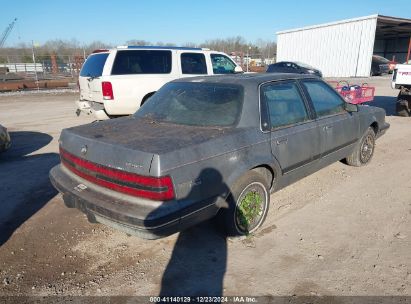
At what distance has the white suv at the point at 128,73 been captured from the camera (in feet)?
24.4

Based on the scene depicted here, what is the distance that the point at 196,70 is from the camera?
8.69 meters

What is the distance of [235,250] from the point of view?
3.22 metres

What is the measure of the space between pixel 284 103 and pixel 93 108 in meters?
5.18

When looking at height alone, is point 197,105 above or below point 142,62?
below

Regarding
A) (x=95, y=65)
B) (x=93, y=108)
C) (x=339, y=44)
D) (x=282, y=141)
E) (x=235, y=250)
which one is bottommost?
(x=235, y=250)

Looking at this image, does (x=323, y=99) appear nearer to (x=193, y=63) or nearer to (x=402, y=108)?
(x=193, y=63)

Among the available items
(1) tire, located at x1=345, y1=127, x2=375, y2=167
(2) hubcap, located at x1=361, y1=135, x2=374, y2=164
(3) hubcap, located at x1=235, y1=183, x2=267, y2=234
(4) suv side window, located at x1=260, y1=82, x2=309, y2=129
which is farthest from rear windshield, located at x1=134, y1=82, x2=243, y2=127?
(2) hubcap, located at x1=361, y1=135, x2=374, y2=164

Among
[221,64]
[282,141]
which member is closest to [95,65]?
[221,64]

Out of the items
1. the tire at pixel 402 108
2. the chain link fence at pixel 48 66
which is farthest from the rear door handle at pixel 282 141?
the chain link fence at pixel 48 66

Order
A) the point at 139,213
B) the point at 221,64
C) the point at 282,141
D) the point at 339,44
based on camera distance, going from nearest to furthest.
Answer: the point at 139,213 < the point at 282,141 < the point at 221,64 < the point at 339,44

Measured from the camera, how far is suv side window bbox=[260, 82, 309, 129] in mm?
3653

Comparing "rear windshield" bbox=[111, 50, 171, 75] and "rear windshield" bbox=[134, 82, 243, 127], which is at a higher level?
"rear windshield" bbox=[111, 50, 171, 75]

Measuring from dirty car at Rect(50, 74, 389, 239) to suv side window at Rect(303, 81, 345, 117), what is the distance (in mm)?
20

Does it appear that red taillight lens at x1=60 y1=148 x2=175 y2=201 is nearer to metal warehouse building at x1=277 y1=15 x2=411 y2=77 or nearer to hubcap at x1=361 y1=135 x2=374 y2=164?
hubcap at x1=361 y1=135 x2=374 y2=164
